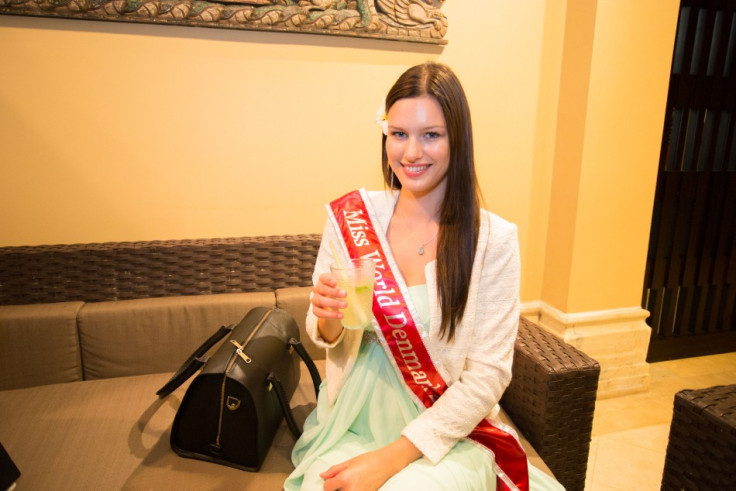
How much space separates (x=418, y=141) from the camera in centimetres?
105

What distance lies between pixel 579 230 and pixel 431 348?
4.80ft

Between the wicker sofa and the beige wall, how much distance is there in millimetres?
187

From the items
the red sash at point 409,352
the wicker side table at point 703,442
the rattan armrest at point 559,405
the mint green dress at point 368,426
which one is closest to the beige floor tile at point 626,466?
the rattan armrest at point 559,405

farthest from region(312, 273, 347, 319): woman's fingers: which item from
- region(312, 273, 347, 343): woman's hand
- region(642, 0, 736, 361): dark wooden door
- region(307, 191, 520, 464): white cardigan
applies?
region(642, 0, 736, 361): dark wooden door

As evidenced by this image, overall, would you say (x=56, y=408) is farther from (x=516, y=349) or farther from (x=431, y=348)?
(x=516, y=349)

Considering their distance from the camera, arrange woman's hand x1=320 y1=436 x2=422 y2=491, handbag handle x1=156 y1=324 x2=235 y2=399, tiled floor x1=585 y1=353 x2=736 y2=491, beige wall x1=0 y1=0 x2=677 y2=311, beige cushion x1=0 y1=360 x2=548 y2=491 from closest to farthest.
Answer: woman's hand x1=320 y1=436 x2=422 y2=491
beige cushion x1=0 y1=360 x2=548 y2=491
handbag handle x1=156 y1=324 x2=235 y2=399
beige wall x1=0 y1=0 x2=677 y2=311
tiled floor x1=585 y1=353 x2=736 y2=491

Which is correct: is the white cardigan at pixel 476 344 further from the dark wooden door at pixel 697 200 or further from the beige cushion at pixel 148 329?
the dark wooden door at pixel 697 200

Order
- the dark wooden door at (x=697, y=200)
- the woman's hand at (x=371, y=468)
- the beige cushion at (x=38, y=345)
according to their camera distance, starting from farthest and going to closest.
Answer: the dark wooden door at (x=697, y=200) < the beige cushion at (x=38, y=345) < the woman's hand at (x=371, y=468)

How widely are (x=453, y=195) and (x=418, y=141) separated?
172 millimetres

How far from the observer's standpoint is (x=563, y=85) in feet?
7.18

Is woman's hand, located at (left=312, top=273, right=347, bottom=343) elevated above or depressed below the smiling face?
below

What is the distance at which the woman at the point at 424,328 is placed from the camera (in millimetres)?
992

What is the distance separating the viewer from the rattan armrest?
4.02 feet

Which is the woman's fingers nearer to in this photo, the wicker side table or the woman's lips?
the woman's lips
